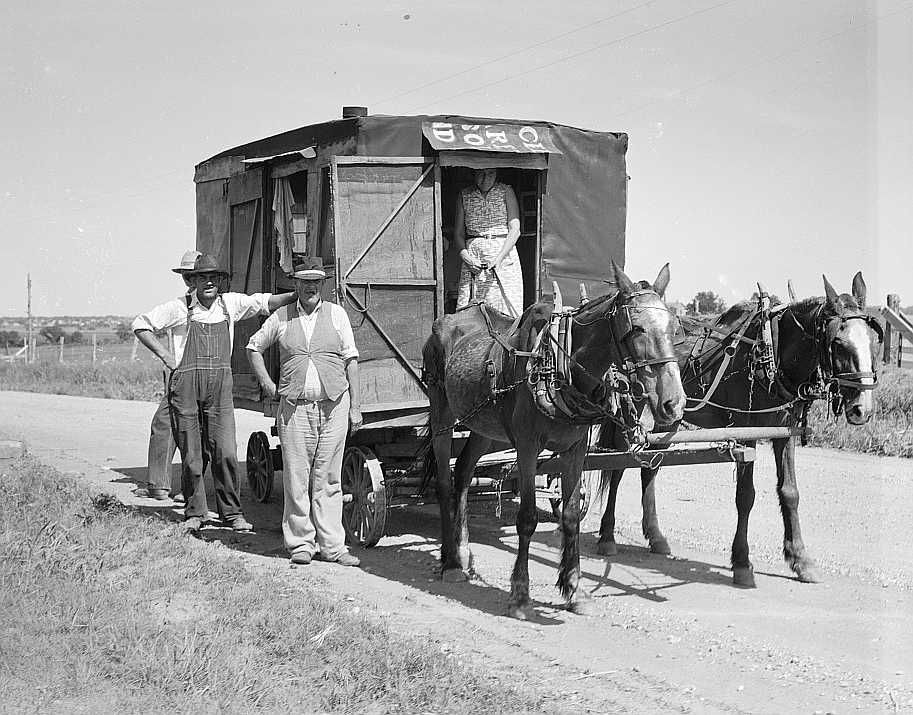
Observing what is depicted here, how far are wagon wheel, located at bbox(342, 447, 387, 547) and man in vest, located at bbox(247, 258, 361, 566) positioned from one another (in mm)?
403

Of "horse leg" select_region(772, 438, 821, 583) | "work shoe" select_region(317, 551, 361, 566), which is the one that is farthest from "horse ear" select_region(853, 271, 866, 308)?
"work shoe" select_region(317, 551, 361, 566)

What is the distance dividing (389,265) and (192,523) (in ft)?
8.84

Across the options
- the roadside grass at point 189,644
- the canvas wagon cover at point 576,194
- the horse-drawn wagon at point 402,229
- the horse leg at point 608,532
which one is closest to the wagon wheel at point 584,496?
the horse leg at point 608,532

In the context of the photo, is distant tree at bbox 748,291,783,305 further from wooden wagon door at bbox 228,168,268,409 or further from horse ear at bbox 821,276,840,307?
wooden wagon door at bbox 228,168,268,409

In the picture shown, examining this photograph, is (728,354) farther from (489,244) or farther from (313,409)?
(313,409)

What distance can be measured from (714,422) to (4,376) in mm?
30649

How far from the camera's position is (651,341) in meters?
5.88

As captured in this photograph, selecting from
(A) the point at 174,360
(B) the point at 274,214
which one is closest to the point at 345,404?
(A) the point at 174,360

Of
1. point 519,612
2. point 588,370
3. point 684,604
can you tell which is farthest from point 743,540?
point 588,370

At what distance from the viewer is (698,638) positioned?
20.2 feet

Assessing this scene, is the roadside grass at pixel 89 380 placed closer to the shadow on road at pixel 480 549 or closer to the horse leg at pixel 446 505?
the shadow on road at pixel 480 549

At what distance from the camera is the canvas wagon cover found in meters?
9.23

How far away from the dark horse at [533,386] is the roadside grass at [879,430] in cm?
593

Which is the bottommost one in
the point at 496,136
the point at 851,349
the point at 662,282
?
the point at 851,349
